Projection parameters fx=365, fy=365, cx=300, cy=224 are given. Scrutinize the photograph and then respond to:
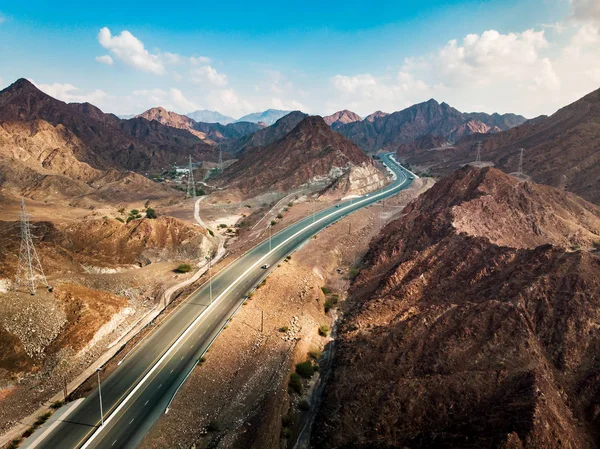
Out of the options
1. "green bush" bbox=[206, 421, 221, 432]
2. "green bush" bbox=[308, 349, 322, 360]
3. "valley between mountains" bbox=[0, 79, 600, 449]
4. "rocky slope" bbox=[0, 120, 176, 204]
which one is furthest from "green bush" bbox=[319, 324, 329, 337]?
"rocky slope" bbox=[0, 120, 176, 204]

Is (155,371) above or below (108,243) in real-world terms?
below

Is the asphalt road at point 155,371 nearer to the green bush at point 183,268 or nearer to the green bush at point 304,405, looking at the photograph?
the green bush at point 183,268

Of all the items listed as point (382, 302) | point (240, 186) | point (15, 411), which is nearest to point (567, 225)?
point (382, 302)

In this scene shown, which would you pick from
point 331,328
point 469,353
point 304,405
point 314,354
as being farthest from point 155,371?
point 469,353

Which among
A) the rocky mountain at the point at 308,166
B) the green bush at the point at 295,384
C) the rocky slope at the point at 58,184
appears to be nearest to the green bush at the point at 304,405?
the green bush at the point at 295,384

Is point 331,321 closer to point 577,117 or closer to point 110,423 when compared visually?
point 110,423

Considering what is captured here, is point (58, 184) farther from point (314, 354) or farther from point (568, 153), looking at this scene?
point (568, 153)
